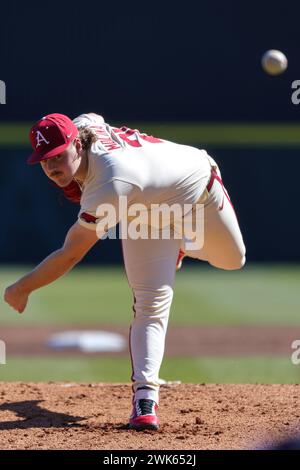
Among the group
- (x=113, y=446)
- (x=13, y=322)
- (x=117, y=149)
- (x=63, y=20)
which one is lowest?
(x=13, y=322)

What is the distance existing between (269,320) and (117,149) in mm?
5833

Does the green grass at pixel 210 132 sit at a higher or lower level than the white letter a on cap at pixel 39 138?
higher

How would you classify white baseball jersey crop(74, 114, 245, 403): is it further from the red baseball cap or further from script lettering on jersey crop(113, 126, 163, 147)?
the red baseball cap

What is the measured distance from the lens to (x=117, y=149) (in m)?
4.07

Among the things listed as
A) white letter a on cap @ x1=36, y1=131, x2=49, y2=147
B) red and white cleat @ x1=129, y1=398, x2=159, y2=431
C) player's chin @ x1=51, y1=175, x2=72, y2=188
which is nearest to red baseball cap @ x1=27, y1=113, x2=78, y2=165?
white letter a on cap @ x1=36, y1=131, x2=49, y2=147

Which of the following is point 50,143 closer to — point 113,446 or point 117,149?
point 117,149

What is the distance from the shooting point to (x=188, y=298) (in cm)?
1091

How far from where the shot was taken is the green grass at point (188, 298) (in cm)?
973

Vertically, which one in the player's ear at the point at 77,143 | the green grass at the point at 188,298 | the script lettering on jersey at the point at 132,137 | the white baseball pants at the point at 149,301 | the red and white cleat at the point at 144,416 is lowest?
the green grass at the point at 188,298

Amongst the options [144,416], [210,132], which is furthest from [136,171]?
[210,132]

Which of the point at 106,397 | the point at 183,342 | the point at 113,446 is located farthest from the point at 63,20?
the point at 113,446

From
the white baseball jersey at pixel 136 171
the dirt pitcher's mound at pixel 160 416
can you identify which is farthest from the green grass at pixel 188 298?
the white baseball jersey at pixel 136 171

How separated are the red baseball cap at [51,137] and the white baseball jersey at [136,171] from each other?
0.43 feet

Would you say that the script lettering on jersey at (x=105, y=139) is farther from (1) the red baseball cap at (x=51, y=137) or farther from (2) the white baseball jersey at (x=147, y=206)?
(1) the red baseball cap at (x=51, y=137)
